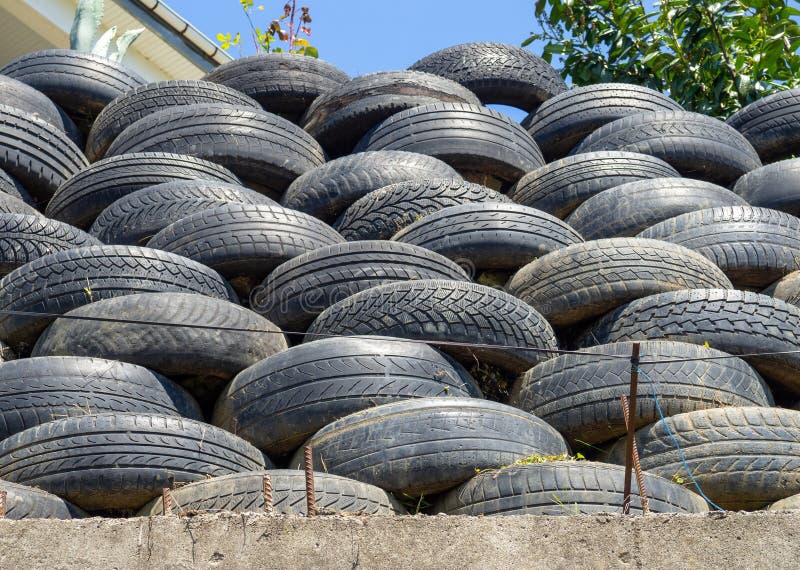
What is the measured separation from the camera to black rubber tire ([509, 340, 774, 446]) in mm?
5738

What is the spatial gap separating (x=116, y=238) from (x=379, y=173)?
161 centimetres

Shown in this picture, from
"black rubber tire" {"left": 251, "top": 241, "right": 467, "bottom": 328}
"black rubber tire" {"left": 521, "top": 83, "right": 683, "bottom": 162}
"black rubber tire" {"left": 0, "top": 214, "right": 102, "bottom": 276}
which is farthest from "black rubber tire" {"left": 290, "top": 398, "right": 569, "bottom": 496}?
"black rubber tire" {"left": 521, "top": 83, "right": 683, "bottom": 162}

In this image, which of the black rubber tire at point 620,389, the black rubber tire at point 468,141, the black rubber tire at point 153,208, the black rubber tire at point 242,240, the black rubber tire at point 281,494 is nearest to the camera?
the black rubber tire at point 281,494

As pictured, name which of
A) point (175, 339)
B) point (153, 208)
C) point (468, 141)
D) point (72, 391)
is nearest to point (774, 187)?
point (468, 141)

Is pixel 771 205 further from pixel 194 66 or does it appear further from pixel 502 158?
pixel 194 66

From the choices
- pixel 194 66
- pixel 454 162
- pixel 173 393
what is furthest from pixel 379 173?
pixel 194 66

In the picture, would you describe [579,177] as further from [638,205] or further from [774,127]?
[774,127]

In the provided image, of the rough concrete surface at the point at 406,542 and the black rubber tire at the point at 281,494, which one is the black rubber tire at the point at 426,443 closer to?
the black rubber tire at the point at 281,494

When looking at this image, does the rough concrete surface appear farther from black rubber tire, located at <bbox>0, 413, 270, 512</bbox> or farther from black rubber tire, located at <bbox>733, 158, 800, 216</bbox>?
black rubber tire, located at <bbox>733, 158, 800, 216</bbox>

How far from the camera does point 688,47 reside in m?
12.5

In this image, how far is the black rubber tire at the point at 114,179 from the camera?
8.22 m

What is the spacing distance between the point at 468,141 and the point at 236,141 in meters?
1.47

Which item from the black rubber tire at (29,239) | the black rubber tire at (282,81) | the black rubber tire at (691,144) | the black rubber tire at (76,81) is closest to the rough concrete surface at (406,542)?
the black rubber tire at (29,239)

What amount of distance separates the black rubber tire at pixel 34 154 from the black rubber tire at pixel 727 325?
12.7 ft
